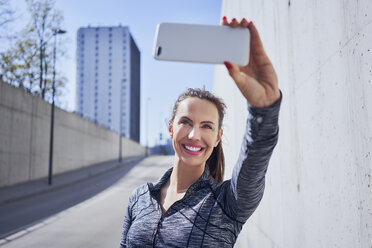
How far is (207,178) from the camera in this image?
2.18 m

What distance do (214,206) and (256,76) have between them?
0.80 m

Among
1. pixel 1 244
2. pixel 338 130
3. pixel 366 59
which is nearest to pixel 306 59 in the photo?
pixel 338 130

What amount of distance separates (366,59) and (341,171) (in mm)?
655

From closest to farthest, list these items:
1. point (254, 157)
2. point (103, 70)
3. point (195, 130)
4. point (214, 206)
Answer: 1. point (254, 157)
2. point (214, 206)
3. point (195, 130)
4. point (103, 70)

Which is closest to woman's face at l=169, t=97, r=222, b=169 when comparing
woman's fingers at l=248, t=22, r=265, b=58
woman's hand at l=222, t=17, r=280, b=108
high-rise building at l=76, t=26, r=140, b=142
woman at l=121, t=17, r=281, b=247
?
woman at l=121, t=17, r=281, b=247

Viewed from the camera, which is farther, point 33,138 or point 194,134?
point 33,138

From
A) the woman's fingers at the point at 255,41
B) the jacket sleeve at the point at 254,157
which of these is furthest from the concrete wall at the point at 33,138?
the woman's fingers at the point at 255,41

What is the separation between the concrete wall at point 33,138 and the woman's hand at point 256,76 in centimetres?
2000

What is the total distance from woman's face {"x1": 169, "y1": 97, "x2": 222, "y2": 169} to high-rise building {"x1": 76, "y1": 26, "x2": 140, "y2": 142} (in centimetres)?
12125

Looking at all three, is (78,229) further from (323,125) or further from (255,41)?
(255,41)

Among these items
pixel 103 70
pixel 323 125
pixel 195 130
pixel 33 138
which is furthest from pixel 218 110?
pixel 103 70

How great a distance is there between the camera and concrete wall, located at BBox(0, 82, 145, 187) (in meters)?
19.4

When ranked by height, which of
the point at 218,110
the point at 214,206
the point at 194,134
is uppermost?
the point at 218,110

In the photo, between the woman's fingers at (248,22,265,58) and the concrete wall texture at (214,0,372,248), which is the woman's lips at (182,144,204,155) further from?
the woman's fingers at (248,22,265,58)
